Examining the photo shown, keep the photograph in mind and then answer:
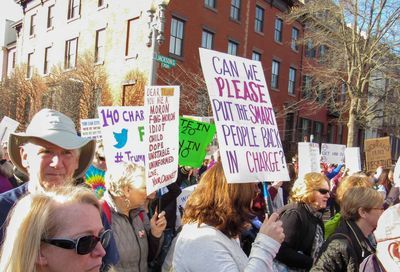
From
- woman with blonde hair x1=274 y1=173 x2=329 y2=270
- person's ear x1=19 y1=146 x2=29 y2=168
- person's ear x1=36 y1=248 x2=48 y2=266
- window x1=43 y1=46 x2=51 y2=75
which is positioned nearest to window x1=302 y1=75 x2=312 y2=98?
window x1=43 y1=46 x2=51 y2=75

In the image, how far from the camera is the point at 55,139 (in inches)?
96.7

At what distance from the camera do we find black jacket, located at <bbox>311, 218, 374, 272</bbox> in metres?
3.02

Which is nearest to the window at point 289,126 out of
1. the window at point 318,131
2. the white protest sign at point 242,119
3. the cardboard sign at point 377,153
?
the window at point 318,131

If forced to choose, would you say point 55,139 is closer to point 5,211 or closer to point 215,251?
point 5,211

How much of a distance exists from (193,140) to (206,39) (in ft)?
53.8

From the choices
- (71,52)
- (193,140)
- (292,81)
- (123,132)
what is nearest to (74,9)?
(71,52)

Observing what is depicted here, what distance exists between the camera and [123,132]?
16.6 ft

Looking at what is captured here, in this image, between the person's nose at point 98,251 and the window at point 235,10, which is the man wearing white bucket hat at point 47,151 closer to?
the person's nose at point 98,251

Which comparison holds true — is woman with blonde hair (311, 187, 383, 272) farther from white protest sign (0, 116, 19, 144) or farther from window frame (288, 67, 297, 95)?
window frame (288, 67, 297, 95)

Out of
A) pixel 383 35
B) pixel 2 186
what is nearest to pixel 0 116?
pixel 383 35

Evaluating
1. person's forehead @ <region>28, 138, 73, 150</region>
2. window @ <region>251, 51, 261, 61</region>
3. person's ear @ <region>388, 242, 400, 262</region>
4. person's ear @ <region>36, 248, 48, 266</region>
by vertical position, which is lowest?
person's ear @ <region>388, 242, 400, 262</region>

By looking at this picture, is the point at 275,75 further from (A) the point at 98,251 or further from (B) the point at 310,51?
(A) the point at 98,251

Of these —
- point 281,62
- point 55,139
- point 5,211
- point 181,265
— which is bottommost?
point 181,265

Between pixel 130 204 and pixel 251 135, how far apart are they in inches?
47.3
